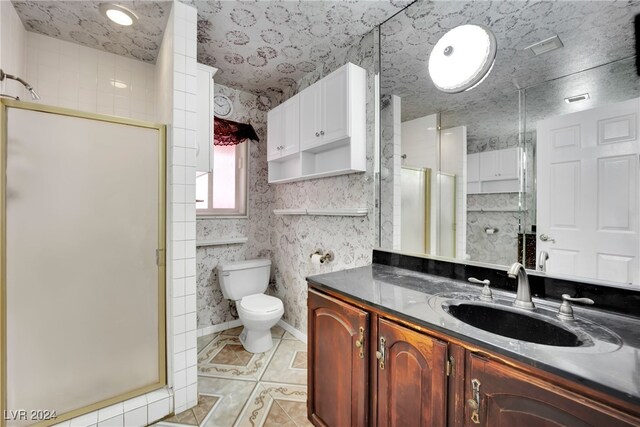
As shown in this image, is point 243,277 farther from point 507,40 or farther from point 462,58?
point 507,40

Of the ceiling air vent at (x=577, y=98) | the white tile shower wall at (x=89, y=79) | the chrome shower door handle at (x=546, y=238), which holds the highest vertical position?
the white tile shower wall at (x=89, y=79)

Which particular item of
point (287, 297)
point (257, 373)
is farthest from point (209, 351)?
point (287, 297)

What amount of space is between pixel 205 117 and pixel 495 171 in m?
1.88

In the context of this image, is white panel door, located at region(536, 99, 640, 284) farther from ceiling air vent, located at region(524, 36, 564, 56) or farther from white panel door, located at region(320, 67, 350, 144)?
white panel door, located at region(320, 67, 350, 144)

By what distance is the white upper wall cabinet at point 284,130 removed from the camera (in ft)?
7.33

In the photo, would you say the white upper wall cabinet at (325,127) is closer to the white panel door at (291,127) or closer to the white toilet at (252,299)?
the white panel door at (291,127)

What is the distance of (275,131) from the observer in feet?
8.18

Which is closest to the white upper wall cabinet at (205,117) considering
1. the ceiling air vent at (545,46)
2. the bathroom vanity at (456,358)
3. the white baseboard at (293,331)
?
the bathroom vanity at (456,358)

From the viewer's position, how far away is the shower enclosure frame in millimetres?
1250

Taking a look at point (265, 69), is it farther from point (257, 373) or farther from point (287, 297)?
point (257, 373)

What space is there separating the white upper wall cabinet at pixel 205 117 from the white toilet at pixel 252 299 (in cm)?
99

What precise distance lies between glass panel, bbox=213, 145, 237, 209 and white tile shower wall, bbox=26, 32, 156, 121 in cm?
66

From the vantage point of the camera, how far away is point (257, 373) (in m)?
1.98

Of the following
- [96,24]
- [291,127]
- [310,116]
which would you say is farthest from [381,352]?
[96,24]
